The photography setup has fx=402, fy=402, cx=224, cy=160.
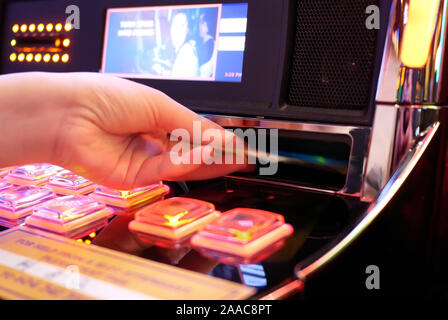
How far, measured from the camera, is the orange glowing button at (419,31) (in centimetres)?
52

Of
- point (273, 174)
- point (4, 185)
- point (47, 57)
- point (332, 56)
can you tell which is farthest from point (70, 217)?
point (47, 57)

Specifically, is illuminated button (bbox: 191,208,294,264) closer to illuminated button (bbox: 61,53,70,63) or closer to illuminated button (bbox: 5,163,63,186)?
illuminated button (bbox: 5,163,63,186)

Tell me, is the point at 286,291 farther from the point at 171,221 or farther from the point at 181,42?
the point at 181,42

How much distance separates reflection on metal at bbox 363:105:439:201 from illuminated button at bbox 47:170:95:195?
15.8 inches

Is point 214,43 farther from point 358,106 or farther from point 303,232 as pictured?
point 303,232

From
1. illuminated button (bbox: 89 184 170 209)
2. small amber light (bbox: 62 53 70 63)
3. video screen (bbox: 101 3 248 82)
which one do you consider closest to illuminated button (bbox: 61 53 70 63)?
small amber light (bbox: 62 53 70 63)

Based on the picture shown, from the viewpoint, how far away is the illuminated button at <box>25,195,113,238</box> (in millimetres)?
441

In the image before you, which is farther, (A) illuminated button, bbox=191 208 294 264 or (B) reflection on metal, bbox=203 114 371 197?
(B) reflection on metal, bbox=203 114 371 197

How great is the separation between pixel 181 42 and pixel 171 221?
1.30ft

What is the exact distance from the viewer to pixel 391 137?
544 mm

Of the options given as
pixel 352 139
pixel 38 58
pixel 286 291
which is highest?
pixel 38 58
